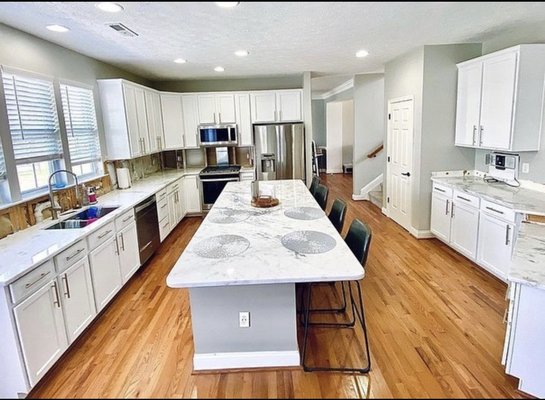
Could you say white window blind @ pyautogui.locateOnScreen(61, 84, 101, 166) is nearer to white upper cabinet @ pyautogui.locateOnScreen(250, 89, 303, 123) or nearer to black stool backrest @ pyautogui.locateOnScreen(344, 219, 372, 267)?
white upper cabinet @ pyautogui.locateOnScreen(250, 89, 303, 123)

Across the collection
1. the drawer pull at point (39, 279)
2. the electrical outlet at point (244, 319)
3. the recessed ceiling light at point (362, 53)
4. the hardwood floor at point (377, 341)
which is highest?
the recessed ceiling light at point (362, 53)

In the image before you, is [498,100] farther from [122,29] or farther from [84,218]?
[84,218]

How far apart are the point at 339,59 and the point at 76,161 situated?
370cm

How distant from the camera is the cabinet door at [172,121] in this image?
620cm

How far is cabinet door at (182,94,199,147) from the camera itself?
6.30 metres

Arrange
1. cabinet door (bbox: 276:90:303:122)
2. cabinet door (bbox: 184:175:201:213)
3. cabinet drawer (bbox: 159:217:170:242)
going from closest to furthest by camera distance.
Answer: cabinet drawer (bbox: 159:217:170:242) → cabinet door (bbox: 184:175:201:213) → cabinet door (bbox: 276:90:303:122)

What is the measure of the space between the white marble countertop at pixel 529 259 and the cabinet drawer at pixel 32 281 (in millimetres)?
2739

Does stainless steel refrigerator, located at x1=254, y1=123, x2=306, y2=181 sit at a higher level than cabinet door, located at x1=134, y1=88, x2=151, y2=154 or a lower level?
lower

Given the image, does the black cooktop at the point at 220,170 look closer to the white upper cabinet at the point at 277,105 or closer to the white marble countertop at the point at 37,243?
the white upper cabinet at the point at 277,105

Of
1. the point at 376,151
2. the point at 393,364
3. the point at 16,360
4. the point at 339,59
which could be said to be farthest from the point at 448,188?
the point at 16,360

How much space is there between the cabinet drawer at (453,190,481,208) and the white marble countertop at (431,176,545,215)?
5 centimetres

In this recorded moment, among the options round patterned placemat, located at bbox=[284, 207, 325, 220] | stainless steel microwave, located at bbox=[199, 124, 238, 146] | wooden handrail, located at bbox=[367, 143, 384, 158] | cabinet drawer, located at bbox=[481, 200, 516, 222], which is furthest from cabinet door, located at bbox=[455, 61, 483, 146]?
stainless steel microwave, located at bbox=[199, 124, 238, 146]

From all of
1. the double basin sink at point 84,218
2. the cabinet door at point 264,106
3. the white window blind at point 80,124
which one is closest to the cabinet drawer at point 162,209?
the white window blind at point 80,124

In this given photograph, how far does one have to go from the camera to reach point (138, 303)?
10.8 feet
